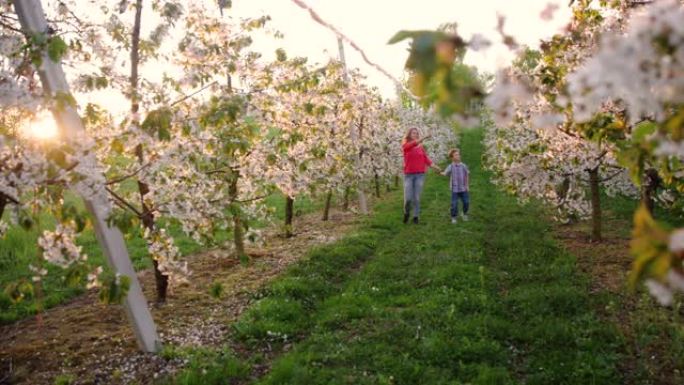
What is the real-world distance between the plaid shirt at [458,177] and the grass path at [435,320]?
3772mm

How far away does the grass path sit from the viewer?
626 centimetres

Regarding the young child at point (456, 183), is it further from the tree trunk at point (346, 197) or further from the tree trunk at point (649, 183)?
the tree trunk at point (649, 183)

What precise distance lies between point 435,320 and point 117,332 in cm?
453

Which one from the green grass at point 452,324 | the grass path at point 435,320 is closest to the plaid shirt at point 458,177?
the grass path at point 435,320

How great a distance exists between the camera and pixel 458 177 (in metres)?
16.4

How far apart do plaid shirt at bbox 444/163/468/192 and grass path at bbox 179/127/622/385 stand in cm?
377

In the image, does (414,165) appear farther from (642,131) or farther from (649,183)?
(642,131)

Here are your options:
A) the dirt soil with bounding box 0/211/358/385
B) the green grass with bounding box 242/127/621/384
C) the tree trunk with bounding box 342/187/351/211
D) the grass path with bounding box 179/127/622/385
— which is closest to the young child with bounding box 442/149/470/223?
the grass path with bounding box 179/127/622/385

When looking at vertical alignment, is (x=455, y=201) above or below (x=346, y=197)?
below

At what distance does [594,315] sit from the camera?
7.53m

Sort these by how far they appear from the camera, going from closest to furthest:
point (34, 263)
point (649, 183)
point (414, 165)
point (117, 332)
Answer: point (117, 332) → point (649, 183) → point (34, 263) → point (414, 165)

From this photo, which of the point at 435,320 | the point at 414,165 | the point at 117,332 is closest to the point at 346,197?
the point at 414,165

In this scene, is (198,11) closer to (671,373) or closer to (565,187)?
(671,373)

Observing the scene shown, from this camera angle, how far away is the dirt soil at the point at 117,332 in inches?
265
